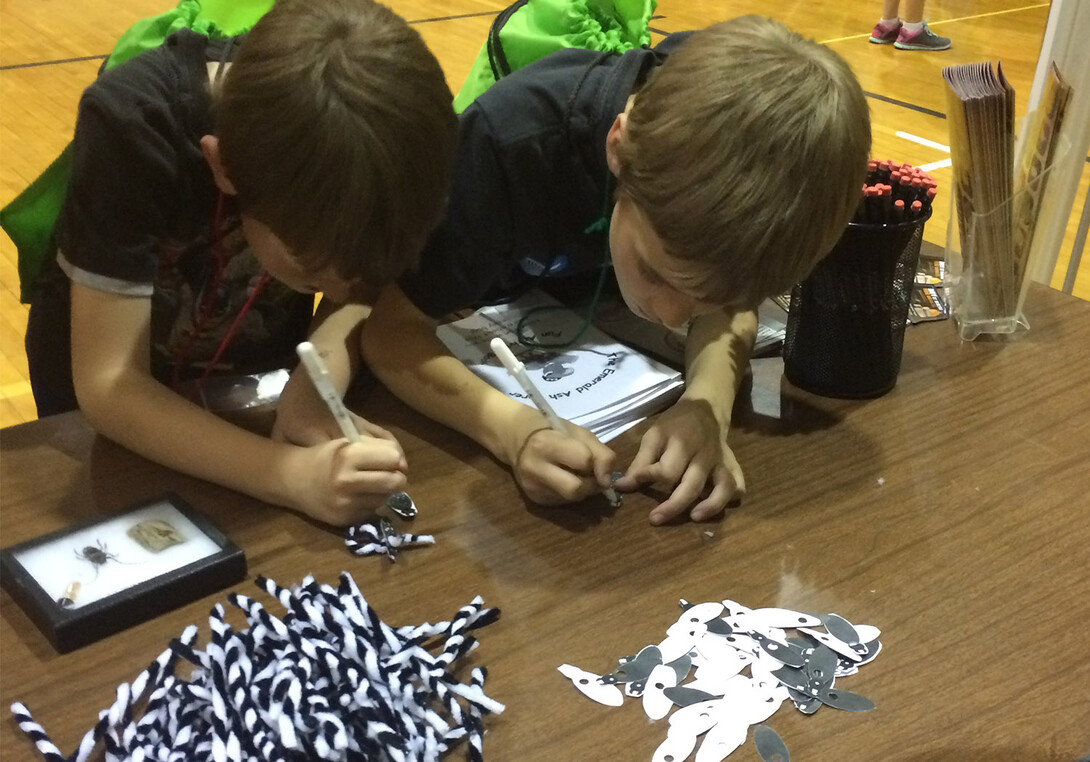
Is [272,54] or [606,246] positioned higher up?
[272,54]

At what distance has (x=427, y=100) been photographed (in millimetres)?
724

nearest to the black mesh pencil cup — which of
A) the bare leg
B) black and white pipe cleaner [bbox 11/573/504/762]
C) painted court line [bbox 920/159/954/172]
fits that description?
black and white pipe cleaner [bbox 11/573/504/762]

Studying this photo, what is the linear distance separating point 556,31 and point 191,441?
21.8 inches

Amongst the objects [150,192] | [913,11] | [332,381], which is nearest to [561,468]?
[332,381]

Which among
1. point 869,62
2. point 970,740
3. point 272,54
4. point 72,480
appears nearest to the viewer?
point 970,740

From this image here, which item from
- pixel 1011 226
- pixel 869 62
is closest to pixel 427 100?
pixel 1011 226

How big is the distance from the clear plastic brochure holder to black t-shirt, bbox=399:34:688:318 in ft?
1.14

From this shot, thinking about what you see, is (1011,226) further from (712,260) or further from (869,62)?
(869,62)

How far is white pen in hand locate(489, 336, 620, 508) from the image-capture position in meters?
0.77

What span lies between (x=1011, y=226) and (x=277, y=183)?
71 centimetres

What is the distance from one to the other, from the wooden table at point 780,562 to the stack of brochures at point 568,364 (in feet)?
0.15

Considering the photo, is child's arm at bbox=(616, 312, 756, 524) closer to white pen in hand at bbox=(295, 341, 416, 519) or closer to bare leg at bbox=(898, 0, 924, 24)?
white pen in hand at bbox=(295, 341, 416, 519)

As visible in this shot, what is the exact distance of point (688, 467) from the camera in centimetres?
82

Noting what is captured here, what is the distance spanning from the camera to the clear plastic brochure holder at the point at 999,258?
1.03m
